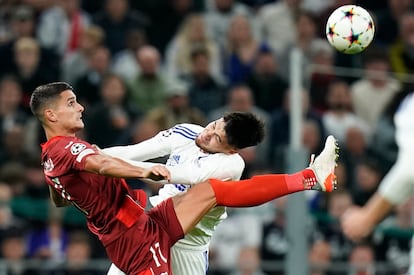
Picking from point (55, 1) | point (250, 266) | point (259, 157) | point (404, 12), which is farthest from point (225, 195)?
point (404, 12)

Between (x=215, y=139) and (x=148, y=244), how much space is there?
82 centimetres

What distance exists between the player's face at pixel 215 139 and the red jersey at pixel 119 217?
443 mm

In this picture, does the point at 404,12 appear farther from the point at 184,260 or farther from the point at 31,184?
the point at 184,260

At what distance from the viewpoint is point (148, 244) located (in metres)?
7.68

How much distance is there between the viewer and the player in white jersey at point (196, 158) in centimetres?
771

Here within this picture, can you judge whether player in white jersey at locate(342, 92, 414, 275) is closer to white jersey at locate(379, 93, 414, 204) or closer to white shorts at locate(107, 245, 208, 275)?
white jersey at locate(379, 93, 414, 204)

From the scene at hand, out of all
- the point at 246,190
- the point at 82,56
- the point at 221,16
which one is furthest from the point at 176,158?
the point at 221,16

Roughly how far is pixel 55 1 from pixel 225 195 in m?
6.38

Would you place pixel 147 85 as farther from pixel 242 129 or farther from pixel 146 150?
pixel 242 129

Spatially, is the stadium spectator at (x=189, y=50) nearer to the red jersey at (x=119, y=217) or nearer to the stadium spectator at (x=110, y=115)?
the stadium spectator at (x=110, y=115)

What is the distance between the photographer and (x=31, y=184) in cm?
1145

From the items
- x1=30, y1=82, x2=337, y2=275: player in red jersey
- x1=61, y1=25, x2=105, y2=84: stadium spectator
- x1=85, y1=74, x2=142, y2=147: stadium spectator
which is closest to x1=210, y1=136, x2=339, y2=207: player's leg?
x1=30, y1=82, x2=337, y2=275: player in red jersey

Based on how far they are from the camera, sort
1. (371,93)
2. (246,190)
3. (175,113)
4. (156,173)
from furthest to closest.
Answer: (175,113) < (371,93) < (246,190) < (156,173)

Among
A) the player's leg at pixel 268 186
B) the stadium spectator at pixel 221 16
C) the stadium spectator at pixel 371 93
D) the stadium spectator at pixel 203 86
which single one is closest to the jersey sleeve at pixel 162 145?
the player's leg at pixel 268 186
